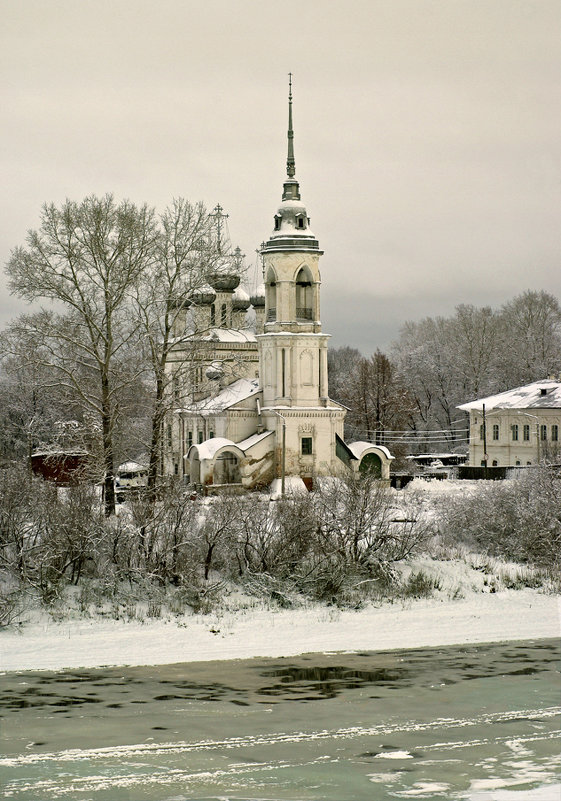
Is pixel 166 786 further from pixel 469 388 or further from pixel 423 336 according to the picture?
pixel 423 336

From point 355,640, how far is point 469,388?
183ft

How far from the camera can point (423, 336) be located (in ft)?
291

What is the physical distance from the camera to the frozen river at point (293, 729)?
13352mm

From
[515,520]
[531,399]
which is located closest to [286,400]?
[515,520]

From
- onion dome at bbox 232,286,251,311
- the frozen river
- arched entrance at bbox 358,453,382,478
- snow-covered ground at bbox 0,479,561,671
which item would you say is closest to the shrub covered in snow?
snow-covered ground at bbox 0,479,561,671

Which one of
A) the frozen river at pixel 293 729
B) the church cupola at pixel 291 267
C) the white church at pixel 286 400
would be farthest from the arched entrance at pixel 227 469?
the frozen river at pixel 293 729

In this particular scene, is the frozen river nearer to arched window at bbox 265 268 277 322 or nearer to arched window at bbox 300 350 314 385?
arched window at bbox 300 350 314 385

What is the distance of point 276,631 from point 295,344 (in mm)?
24894

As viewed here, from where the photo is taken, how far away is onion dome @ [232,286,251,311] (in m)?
58.9

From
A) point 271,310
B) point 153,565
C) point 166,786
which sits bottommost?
point 166,786

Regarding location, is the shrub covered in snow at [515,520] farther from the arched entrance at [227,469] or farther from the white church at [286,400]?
the arched entrance at [227,469]

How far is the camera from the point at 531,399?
61.4m

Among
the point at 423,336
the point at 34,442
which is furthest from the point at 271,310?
the point at 423,336

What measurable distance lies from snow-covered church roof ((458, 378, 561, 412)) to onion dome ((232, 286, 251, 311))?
13.7 m
